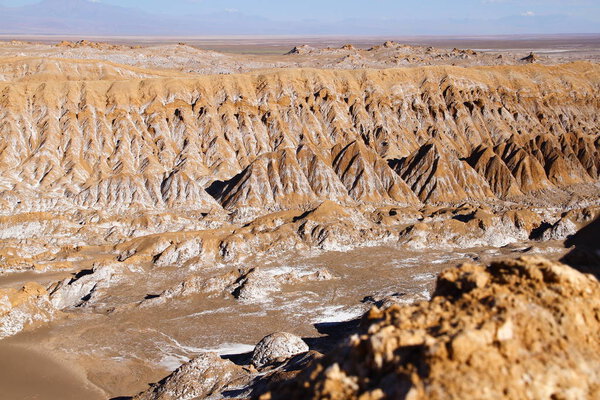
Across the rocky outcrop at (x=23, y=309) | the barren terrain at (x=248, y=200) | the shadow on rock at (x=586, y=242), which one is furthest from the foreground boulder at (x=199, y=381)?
the shadow on rock at (x=586, y=242)

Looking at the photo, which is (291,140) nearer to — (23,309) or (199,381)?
(23,309)

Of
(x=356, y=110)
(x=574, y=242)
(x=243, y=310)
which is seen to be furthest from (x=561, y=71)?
(x=243, y=310)

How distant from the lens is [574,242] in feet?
186

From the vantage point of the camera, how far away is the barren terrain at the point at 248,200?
3997 cm

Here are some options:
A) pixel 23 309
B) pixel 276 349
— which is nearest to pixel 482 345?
pixel 276 349

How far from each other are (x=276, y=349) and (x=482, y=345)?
22027mm

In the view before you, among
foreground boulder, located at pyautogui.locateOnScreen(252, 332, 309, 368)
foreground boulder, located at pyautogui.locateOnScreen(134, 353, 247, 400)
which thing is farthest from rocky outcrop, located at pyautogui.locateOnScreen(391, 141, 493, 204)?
foreground boulder, located at pyautogui.locateOnScreen(134, 353, 247, 400)

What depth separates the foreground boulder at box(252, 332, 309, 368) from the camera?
108ft

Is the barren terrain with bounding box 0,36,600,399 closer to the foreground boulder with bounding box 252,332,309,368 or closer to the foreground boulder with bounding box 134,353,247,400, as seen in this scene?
the foreground boulder with bounding box 134,353,247,400

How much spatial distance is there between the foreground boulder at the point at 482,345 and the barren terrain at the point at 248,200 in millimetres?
595

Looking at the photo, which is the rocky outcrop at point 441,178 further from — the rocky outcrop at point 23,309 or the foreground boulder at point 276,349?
the rocky outcrop at point 23,309

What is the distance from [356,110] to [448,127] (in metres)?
16.8

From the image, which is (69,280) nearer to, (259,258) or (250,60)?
(259,258)

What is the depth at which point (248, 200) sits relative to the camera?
6756 centimetres
